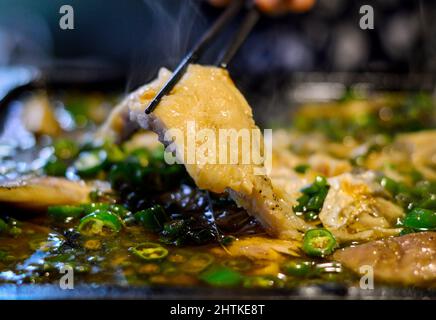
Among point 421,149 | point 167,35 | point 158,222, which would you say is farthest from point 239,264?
point 167,35

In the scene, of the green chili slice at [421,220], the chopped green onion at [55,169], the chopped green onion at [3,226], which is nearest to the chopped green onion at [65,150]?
the chopped green onion at [55,169]

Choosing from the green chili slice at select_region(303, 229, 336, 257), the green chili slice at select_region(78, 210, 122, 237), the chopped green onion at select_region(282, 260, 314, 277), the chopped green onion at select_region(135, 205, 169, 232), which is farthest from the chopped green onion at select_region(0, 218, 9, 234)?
the green chili slice at select_region(303, 229, 336, 257)

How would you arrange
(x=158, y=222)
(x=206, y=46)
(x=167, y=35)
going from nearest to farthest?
(x=158, y=222) < (x=206, y=46) < (x=167, y=35)

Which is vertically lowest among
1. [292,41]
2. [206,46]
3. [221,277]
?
[221,277]

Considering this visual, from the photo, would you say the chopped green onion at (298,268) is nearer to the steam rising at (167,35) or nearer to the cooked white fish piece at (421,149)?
the cooked white fish piece at (421,149)

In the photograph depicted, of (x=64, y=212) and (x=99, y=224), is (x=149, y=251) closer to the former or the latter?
(x=99, y=224)

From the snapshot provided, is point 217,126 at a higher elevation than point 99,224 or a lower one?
higher

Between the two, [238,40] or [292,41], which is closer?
[238,40]
